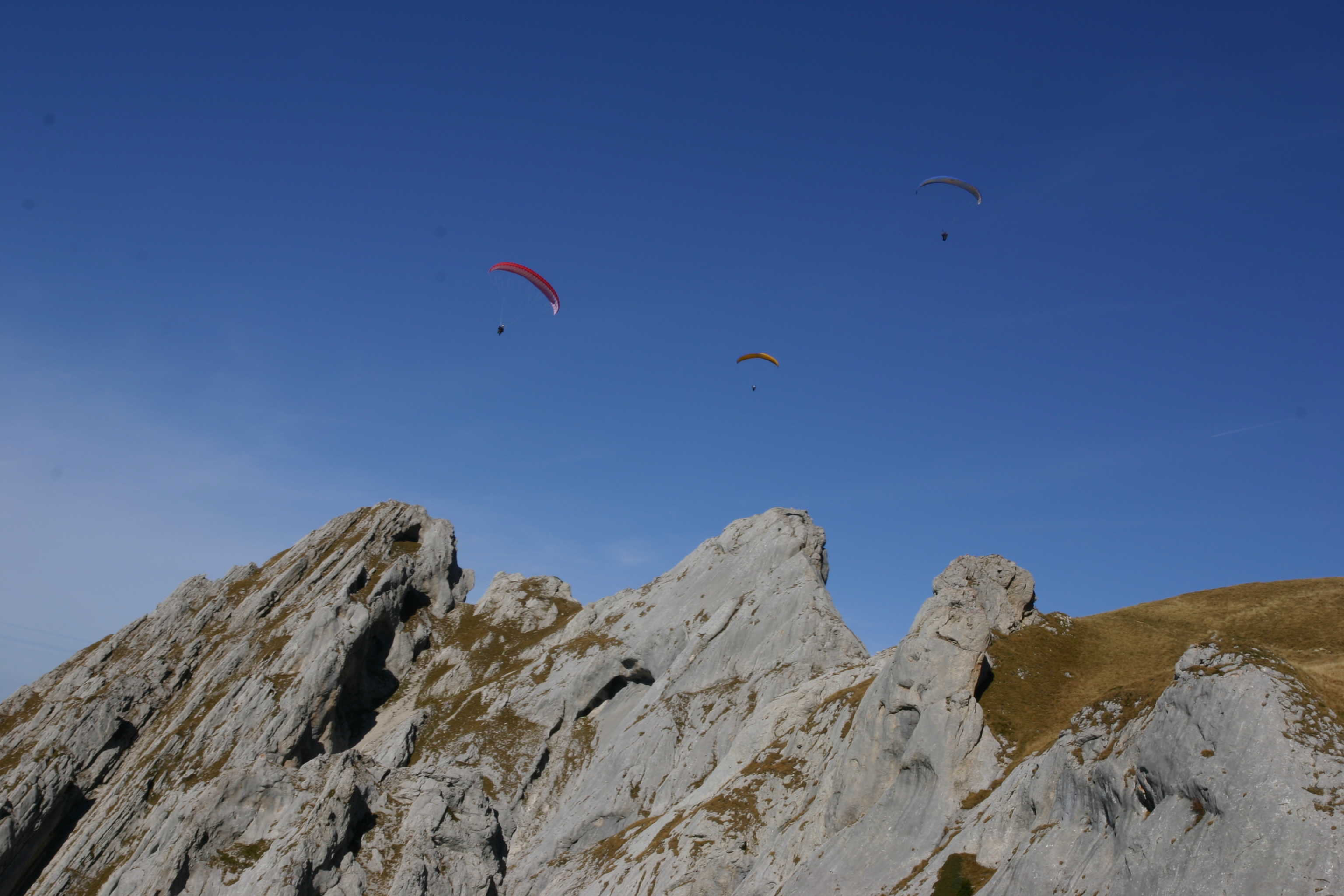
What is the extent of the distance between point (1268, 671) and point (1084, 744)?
882 centimetres

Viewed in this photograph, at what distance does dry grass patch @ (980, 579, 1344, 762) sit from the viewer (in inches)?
1778

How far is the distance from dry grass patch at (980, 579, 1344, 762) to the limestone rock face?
1.68 meters

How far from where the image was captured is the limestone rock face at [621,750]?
31.4 metres

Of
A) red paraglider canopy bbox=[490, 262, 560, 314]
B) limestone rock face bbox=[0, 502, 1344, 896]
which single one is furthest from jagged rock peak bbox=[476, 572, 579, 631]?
red paraglider canopy bbox=[490, 262, 560, 314]

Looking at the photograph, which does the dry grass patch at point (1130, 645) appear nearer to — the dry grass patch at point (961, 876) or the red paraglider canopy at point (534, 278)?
the dry grass patch at point (961, 876)

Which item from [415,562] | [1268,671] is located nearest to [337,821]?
[415,562]

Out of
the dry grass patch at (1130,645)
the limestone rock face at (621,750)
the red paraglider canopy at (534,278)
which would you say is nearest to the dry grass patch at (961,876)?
the limestone rock face at (621,750)

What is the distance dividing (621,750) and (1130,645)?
44965mm

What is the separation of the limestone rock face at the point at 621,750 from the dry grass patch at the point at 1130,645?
66.1 inches

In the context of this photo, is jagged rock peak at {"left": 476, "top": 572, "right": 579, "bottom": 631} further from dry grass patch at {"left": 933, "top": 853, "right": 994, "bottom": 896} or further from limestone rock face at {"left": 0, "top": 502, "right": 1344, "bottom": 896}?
dry grass patch at {"left": 933, "top": 853, "right": 994, "bottom": 896}

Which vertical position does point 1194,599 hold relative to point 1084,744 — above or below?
above

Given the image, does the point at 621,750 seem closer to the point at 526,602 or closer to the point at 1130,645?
the point at 526,602

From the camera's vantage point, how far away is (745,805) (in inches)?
2259

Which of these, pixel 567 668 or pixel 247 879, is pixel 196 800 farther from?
pixel 567 668
